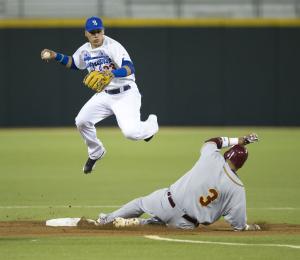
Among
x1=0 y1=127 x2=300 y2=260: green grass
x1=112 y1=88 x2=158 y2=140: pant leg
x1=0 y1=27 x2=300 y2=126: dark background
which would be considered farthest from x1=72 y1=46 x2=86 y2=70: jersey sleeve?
x1=0 y1=27 x2=300 y2=126: dark background

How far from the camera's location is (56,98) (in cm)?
2219

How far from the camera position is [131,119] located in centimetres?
1102

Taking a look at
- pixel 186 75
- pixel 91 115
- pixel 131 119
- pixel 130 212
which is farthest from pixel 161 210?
pixel 186 75

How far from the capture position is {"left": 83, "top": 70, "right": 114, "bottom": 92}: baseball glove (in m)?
10.4

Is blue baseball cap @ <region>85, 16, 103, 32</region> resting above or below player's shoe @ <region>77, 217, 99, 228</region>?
above

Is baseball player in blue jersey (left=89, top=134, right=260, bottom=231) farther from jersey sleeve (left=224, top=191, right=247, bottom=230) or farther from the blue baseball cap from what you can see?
the blue baseball cap

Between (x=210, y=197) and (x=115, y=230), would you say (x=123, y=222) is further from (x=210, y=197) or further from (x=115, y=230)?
(x=210, y=197)

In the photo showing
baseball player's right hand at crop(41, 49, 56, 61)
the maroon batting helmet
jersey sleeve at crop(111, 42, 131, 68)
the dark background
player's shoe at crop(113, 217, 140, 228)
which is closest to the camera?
the maroon batting helmet

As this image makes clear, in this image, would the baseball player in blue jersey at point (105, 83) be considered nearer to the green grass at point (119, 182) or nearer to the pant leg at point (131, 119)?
the pant leg at point (131, 119)

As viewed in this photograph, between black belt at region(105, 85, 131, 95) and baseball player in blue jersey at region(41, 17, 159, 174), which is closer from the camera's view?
baseball player in blue jersey at region(41, 17, 159, 174)

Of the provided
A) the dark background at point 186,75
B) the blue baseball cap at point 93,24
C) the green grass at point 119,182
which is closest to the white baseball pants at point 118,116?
the green grass at point 119,182

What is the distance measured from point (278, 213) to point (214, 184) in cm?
226

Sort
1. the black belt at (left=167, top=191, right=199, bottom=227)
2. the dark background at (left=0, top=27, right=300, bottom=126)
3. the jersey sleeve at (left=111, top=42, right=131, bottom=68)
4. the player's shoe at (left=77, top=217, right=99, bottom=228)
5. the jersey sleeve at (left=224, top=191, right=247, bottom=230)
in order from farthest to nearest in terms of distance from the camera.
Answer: the dark background at (left=0, top=27, right=300, bottom=126) < the jersey sleeve at (left=111, top=42, right=131, bottom=68) < the player's shoe at (left=77, top=217, right=99, bottom=228) < the black belt at (left=167, top=191, right=199, bottom=227) < the jersey sleeve at (left=224, top=191, right=247, bottom=230)

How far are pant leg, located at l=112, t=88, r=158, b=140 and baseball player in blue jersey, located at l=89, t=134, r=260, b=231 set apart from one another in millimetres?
2616
